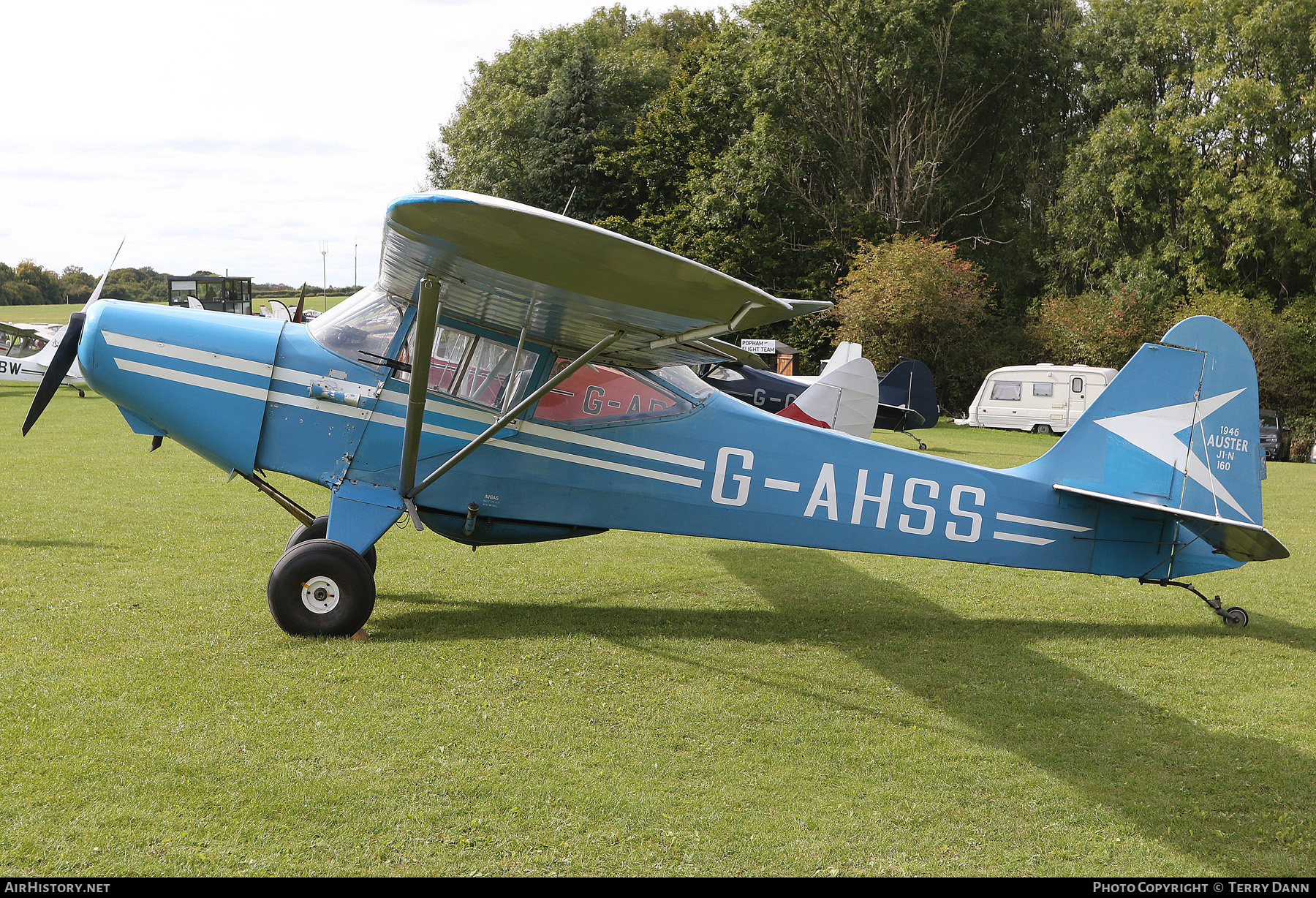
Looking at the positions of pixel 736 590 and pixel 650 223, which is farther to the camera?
pixel 650 223

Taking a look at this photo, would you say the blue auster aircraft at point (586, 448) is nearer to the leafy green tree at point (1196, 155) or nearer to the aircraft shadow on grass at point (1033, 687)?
the aircraft shadow on grass at point (1033, 687)

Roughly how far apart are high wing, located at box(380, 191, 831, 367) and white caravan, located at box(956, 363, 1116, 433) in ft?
95.6

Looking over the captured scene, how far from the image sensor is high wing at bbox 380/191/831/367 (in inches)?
159

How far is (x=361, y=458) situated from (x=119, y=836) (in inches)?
126

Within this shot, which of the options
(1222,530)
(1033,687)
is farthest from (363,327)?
(1222,530)

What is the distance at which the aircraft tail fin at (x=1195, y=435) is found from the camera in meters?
6.63

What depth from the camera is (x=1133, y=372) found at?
6.80m

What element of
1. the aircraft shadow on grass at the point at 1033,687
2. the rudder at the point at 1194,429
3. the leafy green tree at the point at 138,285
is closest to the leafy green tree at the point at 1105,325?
the rudder at the point at 1194,429

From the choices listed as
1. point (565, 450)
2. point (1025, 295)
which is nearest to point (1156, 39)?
point (1025, 295)

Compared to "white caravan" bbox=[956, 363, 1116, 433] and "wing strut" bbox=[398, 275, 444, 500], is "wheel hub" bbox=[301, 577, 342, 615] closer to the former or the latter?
"wing strut" bbox=[398, 275, 444, 500]

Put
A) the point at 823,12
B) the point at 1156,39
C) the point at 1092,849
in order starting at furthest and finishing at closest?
the point at 823,12
the point at 1156,39
the point at 1092,849

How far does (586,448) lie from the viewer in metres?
6.50

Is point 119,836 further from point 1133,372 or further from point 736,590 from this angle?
point 1133,372
